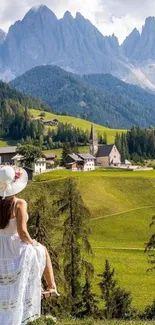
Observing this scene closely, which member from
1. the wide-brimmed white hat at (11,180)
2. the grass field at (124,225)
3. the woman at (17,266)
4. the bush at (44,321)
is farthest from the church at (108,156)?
the woman at (17,266)

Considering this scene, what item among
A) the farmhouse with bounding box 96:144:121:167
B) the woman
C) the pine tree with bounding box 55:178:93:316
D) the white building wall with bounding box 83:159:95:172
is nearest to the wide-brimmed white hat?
the woman

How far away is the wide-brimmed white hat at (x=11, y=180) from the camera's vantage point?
31.4ft

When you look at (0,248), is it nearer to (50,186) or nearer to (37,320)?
(37,320)

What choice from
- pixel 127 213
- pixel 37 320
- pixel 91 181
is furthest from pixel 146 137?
pixel 37 320

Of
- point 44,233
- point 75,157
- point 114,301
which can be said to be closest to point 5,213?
point 44,233

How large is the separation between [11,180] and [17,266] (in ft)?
5.76

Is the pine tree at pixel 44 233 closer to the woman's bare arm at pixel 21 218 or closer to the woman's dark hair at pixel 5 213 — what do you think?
the woman's bare arm at pixel 21 218

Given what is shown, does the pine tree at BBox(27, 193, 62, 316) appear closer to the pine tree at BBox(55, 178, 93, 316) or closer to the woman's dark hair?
the pine tree at BBox(55, 178, 93, 316)

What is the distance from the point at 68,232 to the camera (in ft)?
96.6

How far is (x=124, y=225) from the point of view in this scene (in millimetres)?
71375

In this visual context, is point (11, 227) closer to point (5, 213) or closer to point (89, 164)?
point (5, 213)

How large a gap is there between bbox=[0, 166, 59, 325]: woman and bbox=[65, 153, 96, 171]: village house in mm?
133793

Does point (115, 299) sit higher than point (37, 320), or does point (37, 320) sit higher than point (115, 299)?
point (37, 320)

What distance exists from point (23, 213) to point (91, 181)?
8682cm
